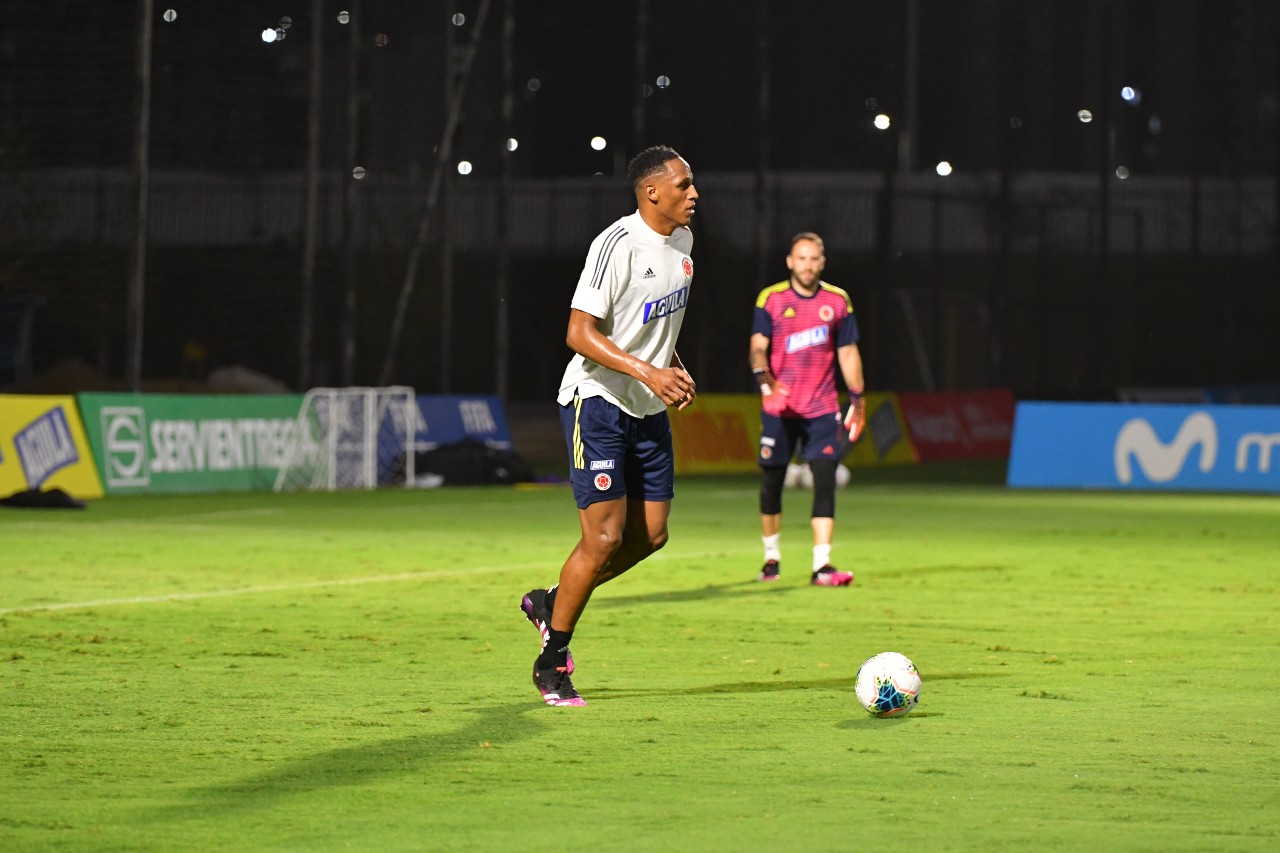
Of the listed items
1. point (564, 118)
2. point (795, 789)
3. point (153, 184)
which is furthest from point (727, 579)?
point (564, 118)

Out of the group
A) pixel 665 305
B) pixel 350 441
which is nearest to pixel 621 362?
pixel 665 305

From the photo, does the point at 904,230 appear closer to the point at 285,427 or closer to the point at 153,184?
the point at 153,184

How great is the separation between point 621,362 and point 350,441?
794 inches

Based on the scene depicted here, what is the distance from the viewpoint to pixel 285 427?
88.7 feet

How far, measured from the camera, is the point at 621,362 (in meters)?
8.48

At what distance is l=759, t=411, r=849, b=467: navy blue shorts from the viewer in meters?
14.8

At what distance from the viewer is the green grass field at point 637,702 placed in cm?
628

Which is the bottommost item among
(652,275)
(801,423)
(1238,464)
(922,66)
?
(1238,464)

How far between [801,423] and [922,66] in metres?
38.5

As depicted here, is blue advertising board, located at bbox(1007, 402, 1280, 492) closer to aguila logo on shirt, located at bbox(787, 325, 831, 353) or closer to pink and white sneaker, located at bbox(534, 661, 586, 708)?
aguila logo on shirt, located at bbox(787, 325, 831, 353)

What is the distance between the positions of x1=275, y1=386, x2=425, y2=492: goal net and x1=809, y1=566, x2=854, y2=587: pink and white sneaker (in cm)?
1340

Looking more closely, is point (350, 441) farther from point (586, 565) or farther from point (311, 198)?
point (586, 565)

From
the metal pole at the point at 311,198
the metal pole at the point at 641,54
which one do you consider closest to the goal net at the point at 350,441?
the metal pole at the point at 311,198

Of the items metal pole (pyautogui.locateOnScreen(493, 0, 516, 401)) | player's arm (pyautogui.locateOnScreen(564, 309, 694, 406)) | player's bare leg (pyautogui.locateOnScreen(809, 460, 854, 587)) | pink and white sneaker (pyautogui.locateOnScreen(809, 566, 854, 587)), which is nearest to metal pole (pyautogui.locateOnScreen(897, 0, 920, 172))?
metal pole (pyautogui.locateOnScreen(493, 0, 516, 401))
